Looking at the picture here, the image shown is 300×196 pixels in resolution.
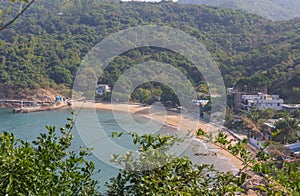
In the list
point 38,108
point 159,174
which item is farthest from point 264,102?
point 159,174

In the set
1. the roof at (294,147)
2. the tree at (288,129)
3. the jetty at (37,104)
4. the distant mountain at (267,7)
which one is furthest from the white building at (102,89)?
the distant mountain at (267,7)

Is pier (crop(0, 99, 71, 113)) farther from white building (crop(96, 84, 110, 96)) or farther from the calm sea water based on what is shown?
white building (crop(96, 84, 110, 96))

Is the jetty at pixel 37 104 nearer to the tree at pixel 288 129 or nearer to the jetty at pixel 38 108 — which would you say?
the jetty at pixel 38 108

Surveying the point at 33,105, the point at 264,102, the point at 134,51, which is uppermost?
the point at 134,51

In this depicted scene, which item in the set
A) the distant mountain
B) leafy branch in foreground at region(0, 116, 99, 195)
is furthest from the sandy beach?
the distant mountain

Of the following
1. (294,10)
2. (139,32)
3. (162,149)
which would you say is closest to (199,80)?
(139,32)

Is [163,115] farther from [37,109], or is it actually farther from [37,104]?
[37,104]
